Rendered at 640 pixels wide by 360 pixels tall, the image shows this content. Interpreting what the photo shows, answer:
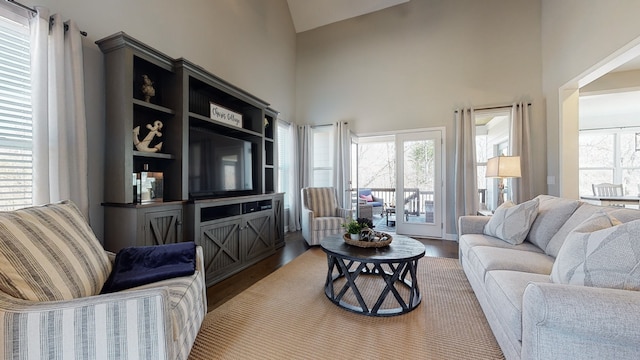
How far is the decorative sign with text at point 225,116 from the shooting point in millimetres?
3188

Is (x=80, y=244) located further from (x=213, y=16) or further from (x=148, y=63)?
(x=213, y=16)

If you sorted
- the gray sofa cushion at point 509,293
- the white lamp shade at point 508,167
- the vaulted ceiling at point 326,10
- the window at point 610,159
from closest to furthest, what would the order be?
the gray sofa cushion at point 509,293
the white lamp shade at point 508,167
the vaulted ceiling at point 326,10
the window at point 610,159

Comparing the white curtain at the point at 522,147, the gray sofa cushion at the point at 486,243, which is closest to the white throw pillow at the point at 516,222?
the gray sofa cushion at the point at 486,243

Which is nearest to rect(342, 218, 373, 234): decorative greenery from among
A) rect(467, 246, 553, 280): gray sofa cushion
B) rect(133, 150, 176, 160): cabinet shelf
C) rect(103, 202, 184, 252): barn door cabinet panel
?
rect(467, 246, 553, 280): gray sofa cushion

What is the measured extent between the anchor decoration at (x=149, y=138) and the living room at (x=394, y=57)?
248 mm

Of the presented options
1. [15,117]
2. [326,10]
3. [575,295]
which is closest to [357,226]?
[575,295]

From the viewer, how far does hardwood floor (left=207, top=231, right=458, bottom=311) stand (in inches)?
95.3

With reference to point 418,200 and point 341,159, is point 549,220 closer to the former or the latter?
point 418,200

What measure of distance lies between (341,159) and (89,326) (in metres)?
4.44

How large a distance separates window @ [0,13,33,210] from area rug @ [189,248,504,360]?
1615 millimetres

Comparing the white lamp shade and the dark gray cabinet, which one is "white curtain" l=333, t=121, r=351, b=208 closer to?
the dark gray cabinet

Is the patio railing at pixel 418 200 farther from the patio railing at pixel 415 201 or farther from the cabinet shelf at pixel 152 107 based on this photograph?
the cabinet shelf at pixel 152 107

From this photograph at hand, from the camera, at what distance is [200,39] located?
131 inches

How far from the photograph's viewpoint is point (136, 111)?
8.25 feet
